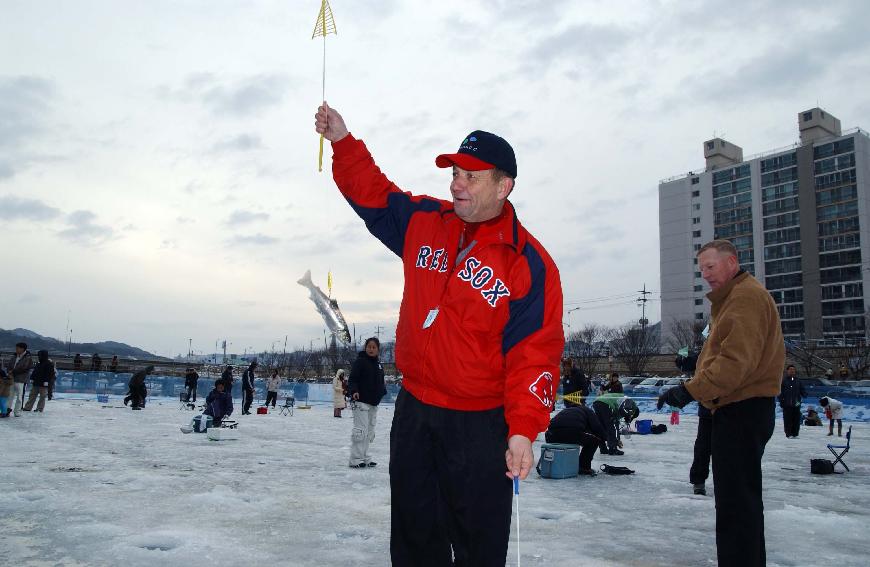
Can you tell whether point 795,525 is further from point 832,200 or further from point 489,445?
point 832,200

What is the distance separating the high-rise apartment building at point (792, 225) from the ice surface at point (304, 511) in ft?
276

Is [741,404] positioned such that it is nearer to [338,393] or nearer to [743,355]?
[743,355]

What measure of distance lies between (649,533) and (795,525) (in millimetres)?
1377

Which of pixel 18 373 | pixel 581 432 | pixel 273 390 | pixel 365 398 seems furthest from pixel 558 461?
pixel 273 390

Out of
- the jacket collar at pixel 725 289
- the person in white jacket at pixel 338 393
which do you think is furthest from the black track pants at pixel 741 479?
the person in white jacket at pixel 338 393

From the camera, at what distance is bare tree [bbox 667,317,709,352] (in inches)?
3041

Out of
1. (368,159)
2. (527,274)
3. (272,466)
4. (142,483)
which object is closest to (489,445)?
(527,274)

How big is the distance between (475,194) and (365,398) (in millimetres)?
6759

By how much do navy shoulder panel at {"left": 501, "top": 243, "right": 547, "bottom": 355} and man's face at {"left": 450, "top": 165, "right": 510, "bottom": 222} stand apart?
332 millimetres

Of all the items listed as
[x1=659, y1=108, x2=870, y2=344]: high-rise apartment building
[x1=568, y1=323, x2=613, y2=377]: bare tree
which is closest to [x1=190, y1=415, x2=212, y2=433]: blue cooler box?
[x1=568, y1=323, x2=613, y2=377]: bare tree

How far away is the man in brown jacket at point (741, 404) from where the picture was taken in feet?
11.1

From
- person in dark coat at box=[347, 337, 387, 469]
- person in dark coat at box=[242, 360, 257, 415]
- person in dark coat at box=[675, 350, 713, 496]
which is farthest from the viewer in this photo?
person in dark coat at box=[242, 360, 257, 415]

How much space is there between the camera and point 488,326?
8.04ft

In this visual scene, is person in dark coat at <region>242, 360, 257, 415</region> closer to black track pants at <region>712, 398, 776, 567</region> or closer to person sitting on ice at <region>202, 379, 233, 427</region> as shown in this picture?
person sitting on ice at <region>202, 379, 233, 427</region>
